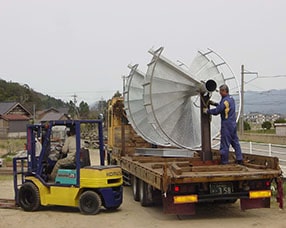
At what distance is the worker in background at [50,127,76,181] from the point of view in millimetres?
11211

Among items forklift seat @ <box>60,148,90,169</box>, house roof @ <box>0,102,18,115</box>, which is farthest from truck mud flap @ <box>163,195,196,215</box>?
house roof @ <box>0,102,18,115</box>

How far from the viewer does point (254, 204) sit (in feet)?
32.0

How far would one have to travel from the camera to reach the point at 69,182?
36.0ft

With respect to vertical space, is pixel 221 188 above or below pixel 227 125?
below

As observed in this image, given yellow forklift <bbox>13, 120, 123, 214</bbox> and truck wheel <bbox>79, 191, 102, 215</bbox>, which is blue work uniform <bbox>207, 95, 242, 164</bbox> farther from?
truck wheel <bbox>79, 191, 102, 215</bbox>

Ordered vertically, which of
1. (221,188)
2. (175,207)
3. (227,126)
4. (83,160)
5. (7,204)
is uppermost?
(227,126)

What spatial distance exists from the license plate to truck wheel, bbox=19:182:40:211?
4.33m

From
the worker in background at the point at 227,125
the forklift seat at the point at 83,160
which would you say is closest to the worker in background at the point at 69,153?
the forklift seat at the point at 83,160

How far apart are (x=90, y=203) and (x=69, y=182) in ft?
2.35

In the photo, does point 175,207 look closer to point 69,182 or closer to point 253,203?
point 253,203

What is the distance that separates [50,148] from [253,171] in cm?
524

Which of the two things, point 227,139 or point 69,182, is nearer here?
point 227,139

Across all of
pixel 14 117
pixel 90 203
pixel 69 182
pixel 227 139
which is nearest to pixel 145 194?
pixel 90 203

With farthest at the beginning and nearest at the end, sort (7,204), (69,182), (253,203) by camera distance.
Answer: (7,204) → (69,182) → (253,203)
